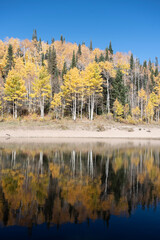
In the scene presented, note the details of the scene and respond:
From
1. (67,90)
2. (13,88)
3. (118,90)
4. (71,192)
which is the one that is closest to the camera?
(71,192)

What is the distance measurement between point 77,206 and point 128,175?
462 cm

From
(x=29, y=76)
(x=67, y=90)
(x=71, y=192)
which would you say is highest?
(x=29, y=76)

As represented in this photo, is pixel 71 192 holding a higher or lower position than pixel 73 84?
lower

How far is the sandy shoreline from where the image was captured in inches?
1261

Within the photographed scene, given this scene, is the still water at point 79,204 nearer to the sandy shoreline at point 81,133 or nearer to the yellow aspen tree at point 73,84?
the sandy shoreline at point 81,133

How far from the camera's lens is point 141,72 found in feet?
283

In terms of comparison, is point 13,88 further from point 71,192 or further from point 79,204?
point 79,204

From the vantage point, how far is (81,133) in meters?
34.6

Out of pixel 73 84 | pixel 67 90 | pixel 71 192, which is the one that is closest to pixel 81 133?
pixel 73 84

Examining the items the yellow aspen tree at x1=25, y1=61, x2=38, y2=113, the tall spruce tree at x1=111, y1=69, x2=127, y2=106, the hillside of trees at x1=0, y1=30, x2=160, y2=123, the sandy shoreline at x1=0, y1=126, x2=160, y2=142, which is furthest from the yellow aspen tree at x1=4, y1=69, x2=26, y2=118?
the tall spruce tree at x1=111, y1=69, x2=127, y2=106

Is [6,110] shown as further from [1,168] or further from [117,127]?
[1,168]

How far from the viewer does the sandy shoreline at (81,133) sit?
32031 millimetres

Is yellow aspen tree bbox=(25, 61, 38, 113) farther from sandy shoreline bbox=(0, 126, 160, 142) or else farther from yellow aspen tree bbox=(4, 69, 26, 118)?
sandy shoreline bbox=(0, 126, 160, 142)

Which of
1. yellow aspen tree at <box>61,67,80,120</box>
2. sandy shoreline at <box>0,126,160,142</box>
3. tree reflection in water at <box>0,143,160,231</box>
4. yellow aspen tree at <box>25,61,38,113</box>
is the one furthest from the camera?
yellow aspen tree at <box>25,61,38,113</box>
